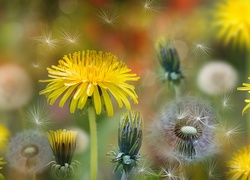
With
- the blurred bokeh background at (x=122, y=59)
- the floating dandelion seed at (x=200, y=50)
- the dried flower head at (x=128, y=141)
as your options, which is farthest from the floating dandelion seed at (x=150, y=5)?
the dried flower head at (x=128, y=141)

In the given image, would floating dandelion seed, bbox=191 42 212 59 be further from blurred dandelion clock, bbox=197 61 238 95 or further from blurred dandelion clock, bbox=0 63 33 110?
blurred dandelion clock, bbox=0 63 33 110

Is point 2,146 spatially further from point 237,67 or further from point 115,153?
point 237,67

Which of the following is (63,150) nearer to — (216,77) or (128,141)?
(128,141)

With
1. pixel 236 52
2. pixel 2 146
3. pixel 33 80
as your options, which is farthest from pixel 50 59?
pixel 236 52

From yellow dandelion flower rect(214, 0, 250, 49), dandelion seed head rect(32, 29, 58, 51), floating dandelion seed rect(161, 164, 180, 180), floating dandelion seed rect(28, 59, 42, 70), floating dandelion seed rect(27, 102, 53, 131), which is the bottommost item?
floating dandelion seed rect(161, 164, 180, 180)

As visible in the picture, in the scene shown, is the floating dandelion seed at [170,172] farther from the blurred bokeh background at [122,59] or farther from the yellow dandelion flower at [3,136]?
the yellow dandelion flower at [3,136]

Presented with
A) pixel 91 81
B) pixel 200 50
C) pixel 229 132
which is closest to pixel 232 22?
pixel 200 50

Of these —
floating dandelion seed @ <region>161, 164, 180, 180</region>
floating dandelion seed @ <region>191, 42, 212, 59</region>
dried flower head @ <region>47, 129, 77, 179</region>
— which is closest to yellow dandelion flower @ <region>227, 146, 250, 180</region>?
floating dandelion seed @ <region>161, 164, 180, 180</region>
